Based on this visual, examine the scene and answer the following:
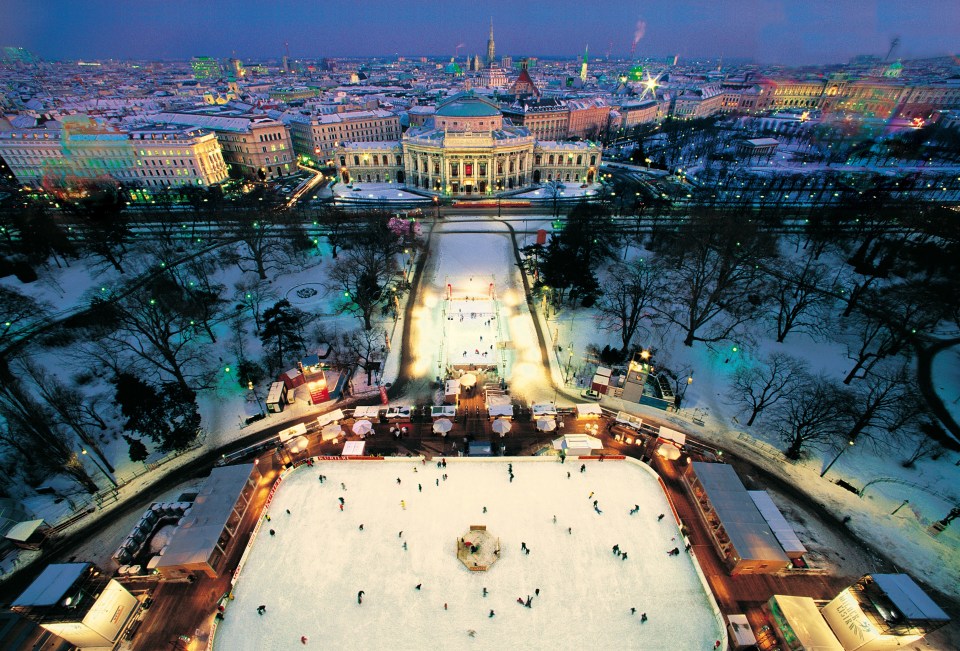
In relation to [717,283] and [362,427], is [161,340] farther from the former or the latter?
[717,283]

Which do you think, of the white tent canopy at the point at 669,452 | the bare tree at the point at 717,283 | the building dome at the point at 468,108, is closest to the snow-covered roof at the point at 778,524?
the white tent canopy at the point at 669,452

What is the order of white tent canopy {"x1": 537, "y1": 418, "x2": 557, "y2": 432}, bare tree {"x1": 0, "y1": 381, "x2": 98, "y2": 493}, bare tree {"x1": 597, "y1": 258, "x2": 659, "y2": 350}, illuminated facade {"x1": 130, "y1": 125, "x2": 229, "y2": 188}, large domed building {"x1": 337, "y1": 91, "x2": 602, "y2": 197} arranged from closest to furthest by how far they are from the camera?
bare tree {"x1": 0, "y1": 381, "x2": 98, "y2": 493} < white tent canopy {"x1": 537, "y1": 418, "x2": 557, "y2": 432} < bare tree {"x1": 597, "y1": 258, "x2": 659, "y2": 350} < illuminated facade {"x1": 130, "y1": 125, "x2": 229, "y2": 188} < large domed building {"x1": 337, "y1": 91, "x2": 602, "y2": 197}

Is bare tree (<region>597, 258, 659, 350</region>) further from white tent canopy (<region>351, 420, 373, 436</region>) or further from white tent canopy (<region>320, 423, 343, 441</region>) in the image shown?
white tent canopy (<region>320, 423, 343, 441</region>)

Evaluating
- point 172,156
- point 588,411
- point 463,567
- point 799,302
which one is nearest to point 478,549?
point 463,567

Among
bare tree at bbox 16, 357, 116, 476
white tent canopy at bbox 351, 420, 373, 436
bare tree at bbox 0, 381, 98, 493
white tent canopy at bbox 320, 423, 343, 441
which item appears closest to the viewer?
bare tree at bbox 0, 381, 98, 493

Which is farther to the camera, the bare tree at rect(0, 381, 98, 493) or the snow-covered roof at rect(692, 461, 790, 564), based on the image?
the bare tree at rect(0, 381, 98, 493)

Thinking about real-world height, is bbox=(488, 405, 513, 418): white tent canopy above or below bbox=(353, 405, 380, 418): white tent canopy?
above

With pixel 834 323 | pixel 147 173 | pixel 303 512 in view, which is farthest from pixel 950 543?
pixel 147 173

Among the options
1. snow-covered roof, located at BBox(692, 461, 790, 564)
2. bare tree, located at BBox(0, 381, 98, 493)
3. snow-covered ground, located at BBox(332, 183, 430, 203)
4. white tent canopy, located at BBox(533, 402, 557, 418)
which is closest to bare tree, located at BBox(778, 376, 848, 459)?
snow-covered roof, located at BBox(692, 461, 790, 564)

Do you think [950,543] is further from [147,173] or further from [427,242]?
[147,173]
